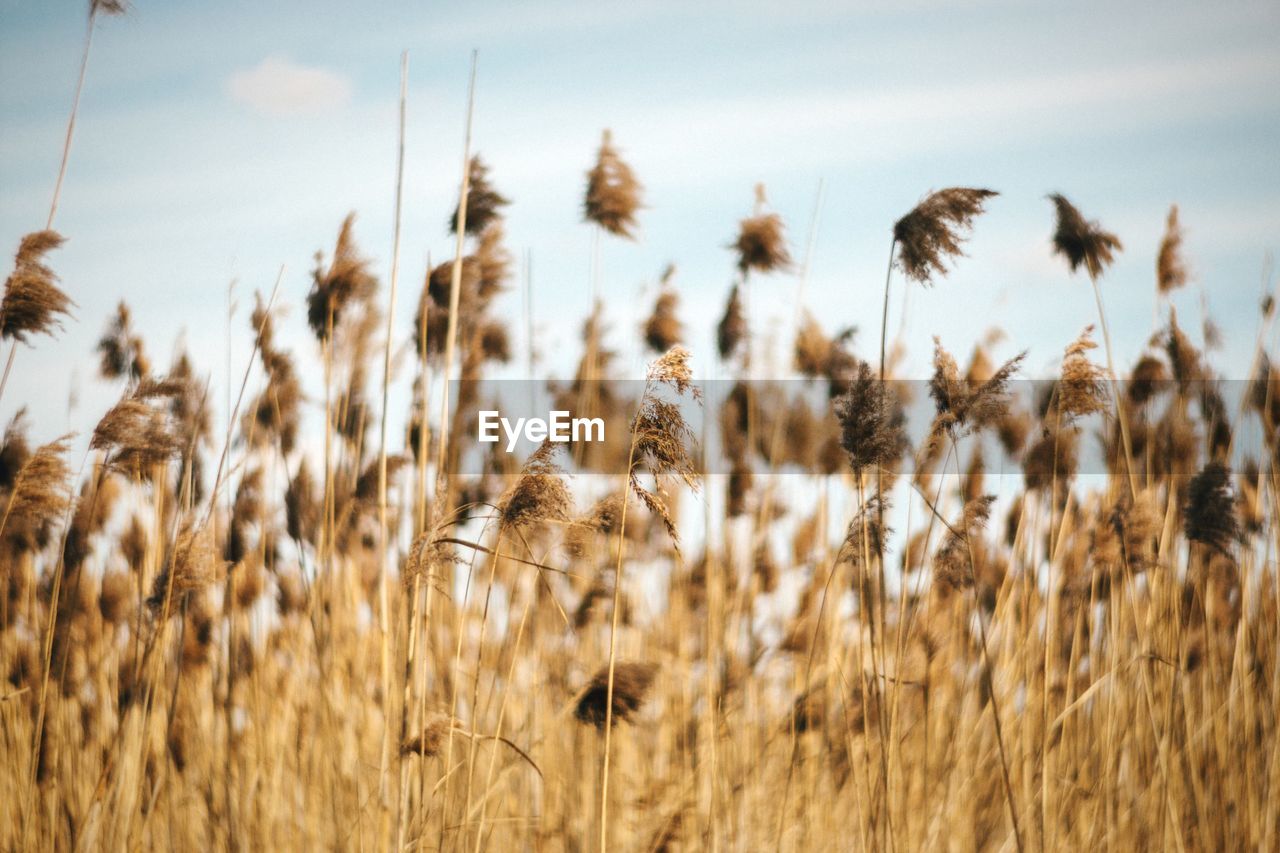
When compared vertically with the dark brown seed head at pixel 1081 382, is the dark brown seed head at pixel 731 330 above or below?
above

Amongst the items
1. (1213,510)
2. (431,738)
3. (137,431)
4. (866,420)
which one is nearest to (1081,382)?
(1213,510)

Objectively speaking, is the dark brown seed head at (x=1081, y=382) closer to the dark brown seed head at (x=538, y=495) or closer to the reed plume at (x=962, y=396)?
the reed plume at (x=962, y=396)

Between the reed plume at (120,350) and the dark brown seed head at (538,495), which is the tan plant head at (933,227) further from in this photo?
the reed plume at (120,350)

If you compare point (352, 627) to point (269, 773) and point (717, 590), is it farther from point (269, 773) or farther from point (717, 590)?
point (717, 590)

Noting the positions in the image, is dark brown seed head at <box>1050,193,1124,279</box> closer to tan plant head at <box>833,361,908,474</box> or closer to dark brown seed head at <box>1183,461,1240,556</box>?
dark brown seed head at <box>1183,461,1240,556</box>

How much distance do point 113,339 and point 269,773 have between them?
2.12m

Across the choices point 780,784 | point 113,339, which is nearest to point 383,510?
point 780,784

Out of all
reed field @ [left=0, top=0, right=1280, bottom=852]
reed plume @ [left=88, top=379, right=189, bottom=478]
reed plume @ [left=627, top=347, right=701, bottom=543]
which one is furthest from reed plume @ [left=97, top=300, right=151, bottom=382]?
reed plume @ [left=627, top=347, right=701, bottom=543]

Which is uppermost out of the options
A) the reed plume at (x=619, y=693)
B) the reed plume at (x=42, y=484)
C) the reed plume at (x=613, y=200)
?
the reed plume at (x=613, y=200)

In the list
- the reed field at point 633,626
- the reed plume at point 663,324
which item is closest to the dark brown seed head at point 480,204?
the reed field at point 633,626

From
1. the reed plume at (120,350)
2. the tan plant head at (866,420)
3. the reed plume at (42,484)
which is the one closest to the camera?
the tan plant head at (866,420)

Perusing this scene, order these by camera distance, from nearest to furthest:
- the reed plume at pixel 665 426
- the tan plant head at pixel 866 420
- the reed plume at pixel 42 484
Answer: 1. the reed plume at pixel 665 426
2. the tan plant head at pixel 866 420
3. the reed plume at pixel 42 484

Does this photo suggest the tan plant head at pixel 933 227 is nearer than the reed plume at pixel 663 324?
Yes

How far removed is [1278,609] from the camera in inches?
130
